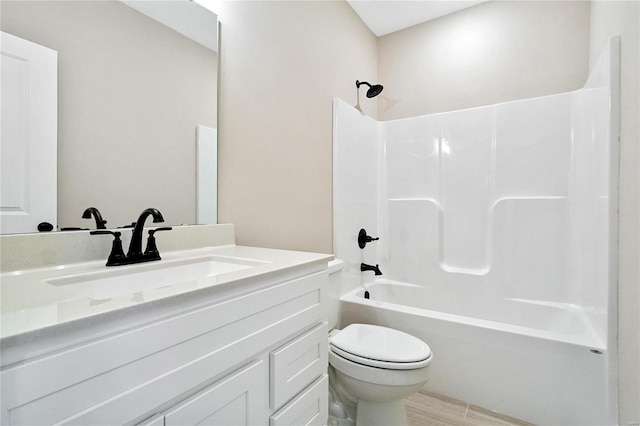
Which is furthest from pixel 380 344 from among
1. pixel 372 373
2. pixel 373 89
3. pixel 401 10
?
pixel 401 10

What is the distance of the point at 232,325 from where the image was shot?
742 mm

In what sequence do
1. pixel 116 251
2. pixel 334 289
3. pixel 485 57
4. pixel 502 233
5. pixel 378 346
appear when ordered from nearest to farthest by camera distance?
pixel 116 251, pixel 378 346, pixel 334 289, pixel 502 233, pixel 485 57

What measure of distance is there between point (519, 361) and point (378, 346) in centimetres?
74

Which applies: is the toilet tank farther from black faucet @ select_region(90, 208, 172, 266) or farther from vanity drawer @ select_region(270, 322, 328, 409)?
black faucet @ select_region(90, 208, 172, 266)

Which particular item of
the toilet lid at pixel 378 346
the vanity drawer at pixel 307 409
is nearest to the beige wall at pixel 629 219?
the toilet lid at pixel 378 346

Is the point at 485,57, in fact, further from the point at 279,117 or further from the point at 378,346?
the point at 378,346

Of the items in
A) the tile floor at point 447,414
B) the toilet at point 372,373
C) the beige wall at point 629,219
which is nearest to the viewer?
the beige wall at point 629,219

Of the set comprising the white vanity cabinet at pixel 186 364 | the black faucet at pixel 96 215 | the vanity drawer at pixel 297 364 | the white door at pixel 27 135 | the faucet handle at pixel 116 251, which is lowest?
the vanity drawer at pixel 297 364

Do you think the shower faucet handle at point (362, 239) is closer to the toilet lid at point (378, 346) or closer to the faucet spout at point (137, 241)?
the toilet lid at point (378, 346)

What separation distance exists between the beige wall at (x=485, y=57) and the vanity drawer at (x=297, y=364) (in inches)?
90.7

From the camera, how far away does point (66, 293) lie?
627 millimetres

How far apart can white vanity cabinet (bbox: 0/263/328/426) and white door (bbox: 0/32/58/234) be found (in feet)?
2.06

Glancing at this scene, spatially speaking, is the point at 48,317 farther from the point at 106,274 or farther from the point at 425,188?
the point at 425,188

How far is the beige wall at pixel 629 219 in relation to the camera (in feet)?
3.89
